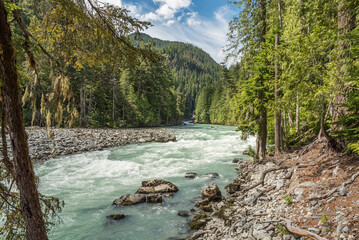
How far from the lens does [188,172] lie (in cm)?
1230

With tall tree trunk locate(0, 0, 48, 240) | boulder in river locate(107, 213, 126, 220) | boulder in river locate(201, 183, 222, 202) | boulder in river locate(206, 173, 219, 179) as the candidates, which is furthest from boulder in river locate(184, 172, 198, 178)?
tall tree trunk locate(0, 0, 48, 240)

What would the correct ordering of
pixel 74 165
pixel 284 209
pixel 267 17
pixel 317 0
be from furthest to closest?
pixel 74 165, pixel 267 17, pixel 317 0, pixel 284 209

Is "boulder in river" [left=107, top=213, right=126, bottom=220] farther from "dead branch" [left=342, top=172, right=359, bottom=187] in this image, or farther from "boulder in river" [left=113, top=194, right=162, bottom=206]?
"dead branch" [left=342, top=172, right=359, bottom=187]

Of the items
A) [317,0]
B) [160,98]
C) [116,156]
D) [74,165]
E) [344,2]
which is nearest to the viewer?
[344,2]

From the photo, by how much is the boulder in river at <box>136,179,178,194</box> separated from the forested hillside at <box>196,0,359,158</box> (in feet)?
16.7

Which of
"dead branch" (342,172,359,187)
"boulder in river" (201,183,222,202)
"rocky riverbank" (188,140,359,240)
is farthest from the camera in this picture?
"boulder in river" (201,183,222,202)

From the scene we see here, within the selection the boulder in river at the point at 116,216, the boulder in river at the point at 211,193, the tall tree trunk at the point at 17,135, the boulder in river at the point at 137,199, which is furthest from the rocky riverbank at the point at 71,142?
the tall tree trunk at the point at 17,135

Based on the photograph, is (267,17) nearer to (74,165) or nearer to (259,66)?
(259,66)

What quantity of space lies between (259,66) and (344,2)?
5426 millimetres

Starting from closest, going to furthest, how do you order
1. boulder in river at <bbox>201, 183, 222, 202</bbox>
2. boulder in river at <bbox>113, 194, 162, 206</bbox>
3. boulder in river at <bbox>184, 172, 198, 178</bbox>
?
boulder in river at <bbox>201, 183, 222, 202</bbox>
boulder in river at <bbox>113, 194, 162, 206</bbox>
boulder in river at <bbox>184, 172, 198, 178</bbox>

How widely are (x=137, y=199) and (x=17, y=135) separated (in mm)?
6639

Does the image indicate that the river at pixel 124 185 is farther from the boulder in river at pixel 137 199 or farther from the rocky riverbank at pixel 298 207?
the rocky riverbank at pixel 298 207

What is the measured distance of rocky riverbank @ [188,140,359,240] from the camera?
398 centimetres

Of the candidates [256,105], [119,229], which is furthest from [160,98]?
[119,229]
